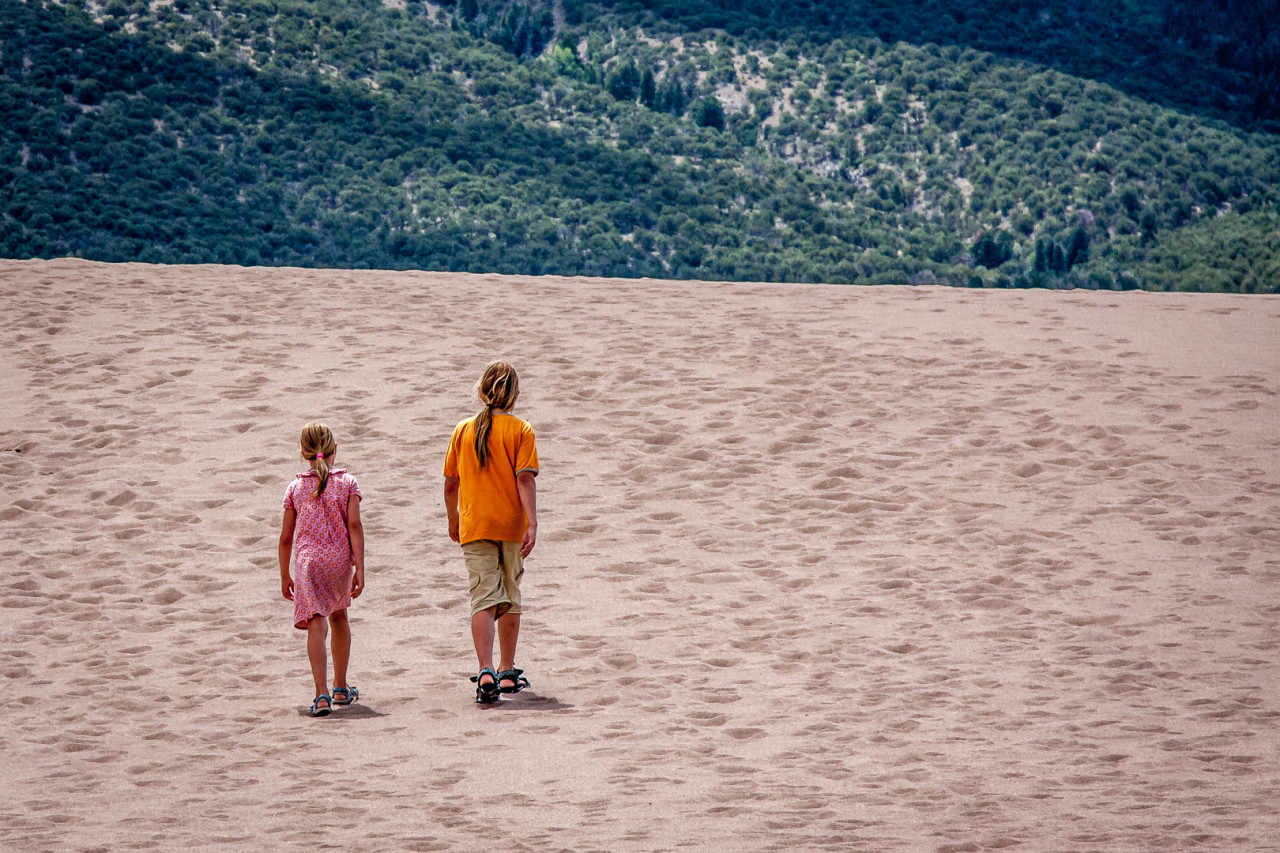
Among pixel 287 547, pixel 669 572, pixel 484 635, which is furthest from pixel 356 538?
pixel 669 572

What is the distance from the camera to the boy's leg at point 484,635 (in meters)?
6.51

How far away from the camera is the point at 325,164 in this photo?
56.5 meters

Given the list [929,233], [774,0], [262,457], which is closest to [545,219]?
[929,233]

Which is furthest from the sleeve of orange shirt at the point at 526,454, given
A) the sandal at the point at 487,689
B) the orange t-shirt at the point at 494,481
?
the sandal at the point at 487,689

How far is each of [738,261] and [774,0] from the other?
19.1 metres

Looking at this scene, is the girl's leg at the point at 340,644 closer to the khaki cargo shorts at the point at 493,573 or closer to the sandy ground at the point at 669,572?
the sandy ground at the point at 669,572

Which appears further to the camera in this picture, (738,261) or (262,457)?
(738,261)

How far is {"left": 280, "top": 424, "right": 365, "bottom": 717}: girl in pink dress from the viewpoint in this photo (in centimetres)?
643

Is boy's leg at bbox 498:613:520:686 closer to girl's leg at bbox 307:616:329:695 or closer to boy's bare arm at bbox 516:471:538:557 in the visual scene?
boy's bare arm at bbox 516:471:538:557

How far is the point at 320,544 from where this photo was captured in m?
6.44

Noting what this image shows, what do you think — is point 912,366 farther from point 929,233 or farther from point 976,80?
point 976,80

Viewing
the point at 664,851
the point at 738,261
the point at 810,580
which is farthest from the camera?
the point at 738,261

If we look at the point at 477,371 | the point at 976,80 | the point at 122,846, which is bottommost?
the point at 122,846

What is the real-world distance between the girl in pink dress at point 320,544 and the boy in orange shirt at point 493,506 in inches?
17.7
